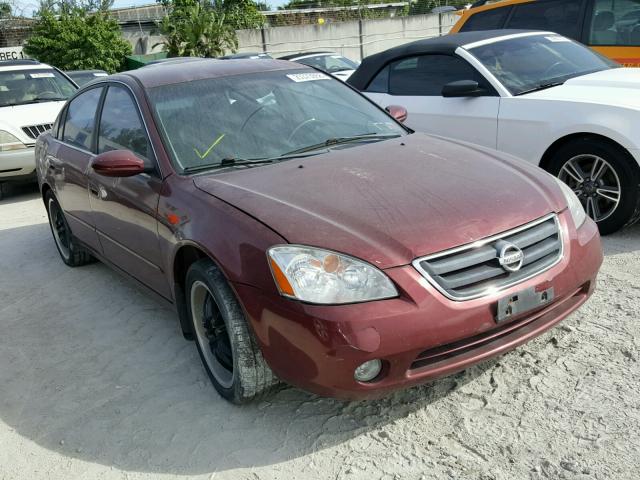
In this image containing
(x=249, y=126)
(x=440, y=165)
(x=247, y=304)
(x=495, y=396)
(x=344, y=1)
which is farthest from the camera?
(x=344, y=1)

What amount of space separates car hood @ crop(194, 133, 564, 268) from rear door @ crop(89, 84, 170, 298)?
458 millimetres

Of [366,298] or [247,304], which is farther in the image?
[247,304]

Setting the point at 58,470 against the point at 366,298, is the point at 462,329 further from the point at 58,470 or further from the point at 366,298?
the point at 58,470

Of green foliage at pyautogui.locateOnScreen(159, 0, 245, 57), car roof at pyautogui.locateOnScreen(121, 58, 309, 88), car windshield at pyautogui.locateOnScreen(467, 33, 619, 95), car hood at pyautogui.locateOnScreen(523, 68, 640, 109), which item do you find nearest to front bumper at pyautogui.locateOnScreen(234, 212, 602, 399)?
car roof at pyautogui.locateOnScreen(121, 58, 309, 88)

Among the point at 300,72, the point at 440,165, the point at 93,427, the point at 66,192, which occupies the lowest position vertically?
the point at 93,427

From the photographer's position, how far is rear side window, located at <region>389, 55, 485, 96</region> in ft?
18.7

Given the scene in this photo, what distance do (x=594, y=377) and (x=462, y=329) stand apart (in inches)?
36.3

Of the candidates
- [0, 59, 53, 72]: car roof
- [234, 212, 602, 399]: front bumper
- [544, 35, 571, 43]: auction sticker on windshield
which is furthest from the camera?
[0, 59, 53, 72]: car roof

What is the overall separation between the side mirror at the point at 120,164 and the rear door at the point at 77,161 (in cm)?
104

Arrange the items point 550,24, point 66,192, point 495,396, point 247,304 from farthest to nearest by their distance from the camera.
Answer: point 550,24 → point 66,192 → point 495,396 → point 247,304

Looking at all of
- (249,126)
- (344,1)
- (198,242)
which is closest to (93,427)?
(198,242)

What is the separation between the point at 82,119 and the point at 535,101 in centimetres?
354

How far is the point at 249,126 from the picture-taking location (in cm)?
366

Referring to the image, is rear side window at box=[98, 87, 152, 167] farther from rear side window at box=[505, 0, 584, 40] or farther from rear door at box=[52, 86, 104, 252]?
rear side window at box=[505, 0, 584, 40]
